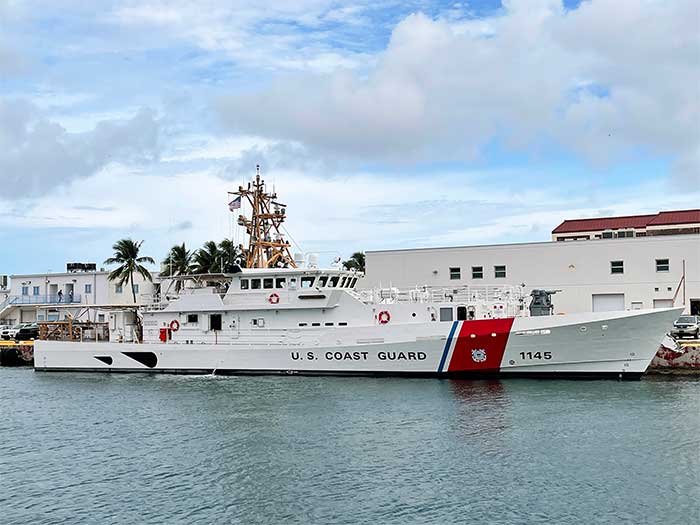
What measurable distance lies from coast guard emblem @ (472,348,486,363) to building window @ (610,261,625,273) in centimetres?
1570

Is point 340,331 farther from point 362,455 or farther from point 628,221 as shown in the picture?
point 628,221

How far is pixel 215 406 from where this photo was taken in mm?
23312

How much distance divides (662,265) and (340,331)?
19196mm

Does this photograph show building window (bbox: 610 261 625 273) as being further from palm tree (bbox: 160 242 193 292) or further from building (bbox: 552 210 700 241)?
palm tree (bbox: 160 242 193 292)

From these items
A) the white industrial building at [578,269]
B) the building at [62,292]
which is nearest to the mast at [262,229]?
the white industrial building at [578,269]

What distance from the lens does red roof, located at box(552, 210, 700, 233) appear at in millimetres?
50400

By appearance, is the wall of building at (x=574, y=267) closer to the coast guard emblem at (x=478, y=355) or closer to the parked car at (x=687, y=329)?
the parked car at (x=687, y=329)

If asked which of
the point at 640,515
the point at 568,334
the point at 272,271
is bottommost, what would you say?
the point at 640,515

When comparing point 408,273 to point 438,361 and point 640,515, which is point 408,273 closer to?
point 438,361

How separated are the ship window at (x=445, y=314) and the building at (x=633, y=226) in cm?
2063

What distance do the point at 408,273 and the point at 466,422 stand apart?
999 inches

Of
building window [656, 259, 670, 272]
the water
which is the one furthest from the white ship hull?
building window [656, 259, 670, 272]

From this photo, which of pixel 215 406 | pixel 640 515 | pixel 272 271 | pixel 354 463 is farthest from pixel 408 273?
pixel 640 515

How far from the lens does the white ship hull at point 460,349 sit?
26.1 m
